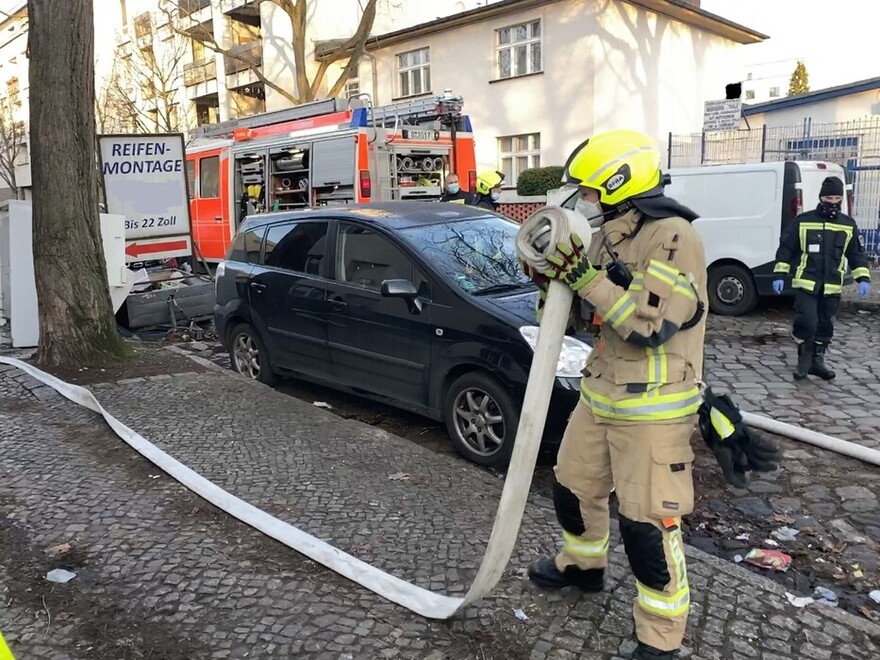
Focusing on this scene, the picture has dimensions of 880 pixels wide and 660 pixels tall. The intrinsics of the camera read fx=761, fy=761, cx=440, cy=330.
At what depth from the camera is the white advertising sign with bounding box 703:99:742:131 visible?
49.8ft

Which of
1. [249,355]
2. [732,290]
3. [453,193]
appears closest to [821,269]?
[732,290]

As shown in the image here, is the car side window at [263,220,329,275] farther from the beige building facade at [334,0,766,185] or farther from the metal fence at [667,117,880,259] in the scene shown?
the beige building facade at [334,0,766,185]

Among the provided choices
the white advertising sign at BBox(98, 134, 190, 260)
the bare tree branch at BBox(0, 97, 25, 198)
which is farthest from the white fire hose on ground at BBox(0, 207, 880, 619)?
the bare tree branch at BBox(0, 97, 25, 198)

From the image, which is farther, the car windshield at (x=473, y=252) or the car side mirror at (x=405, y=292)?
the car windshield at (x=473, y=252)

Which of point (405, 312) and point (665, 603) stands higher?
point (405, 312)

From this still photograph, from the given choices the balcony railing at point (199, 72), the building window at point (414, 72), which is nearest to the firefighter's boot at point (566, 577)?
the building window at point (414, 72)

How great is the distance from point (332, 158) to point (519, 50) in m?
11.4

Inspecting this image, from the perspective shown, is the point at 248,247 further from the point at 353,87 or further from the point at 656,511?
the point at 353,87

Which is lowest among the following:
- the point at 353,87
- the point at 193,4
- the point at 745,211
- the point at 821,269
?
the point at 821,269

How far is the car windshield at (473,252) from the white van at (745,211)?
15.8 feet

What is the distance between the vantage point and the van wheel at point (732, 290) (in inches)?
382

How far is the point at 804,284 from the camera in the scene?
674cm

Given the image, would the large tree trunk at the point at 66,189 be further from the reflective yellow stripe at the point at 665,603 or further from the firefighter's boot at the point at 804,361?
the firefighter's boot at the point at 804,361

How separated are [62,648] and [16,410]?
3.62m
